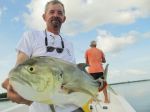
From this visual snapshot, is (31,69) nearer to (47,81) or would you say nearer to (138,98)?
(47,81)

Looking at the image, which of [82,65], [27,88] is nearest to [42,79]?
[27,88]

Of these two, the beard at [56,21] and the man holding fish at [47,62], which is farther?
the beard at [56,21]

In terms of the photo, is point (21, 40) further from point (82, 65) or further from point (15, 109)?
point (15, 109)

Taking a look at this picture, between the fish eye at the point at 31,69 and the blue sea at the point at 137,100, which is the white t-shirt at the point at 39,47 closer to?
the fish eye at the point at 31,69

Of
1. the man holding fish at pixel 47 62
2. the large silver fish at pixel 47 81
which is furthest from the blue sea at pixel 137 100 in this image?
the large silver fish at pixel 47 81

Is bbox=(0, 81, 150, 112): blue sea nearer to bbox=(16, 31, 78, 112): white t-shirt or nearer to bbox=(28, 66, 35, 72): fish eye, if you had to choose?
bbox=(16, 31, 78, 112): white t-shirt

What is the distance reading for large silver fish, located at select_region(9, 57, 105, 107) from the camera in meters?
2.11

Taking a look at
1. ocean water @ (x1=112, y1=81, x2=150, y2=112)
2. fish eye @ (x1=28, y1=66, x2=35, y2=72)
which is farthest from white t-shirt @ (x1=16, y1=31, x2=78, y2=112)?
ocean water @ (x1=112, y1=81, x2=150, y2=112)

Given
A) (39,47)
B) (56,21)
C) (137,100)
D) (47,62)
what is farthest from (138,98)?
(47,62)

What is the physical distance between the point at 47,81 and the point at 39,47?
3.60 ft

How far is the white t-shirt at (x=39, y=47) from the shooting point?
3.02 m

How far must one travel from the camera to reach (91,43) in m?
10.1

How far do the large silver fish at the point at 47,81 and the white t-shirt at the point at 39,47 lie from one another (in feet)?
2.35

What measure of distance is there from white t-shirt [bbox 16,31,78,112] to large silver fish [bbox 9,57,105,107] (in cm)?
72
